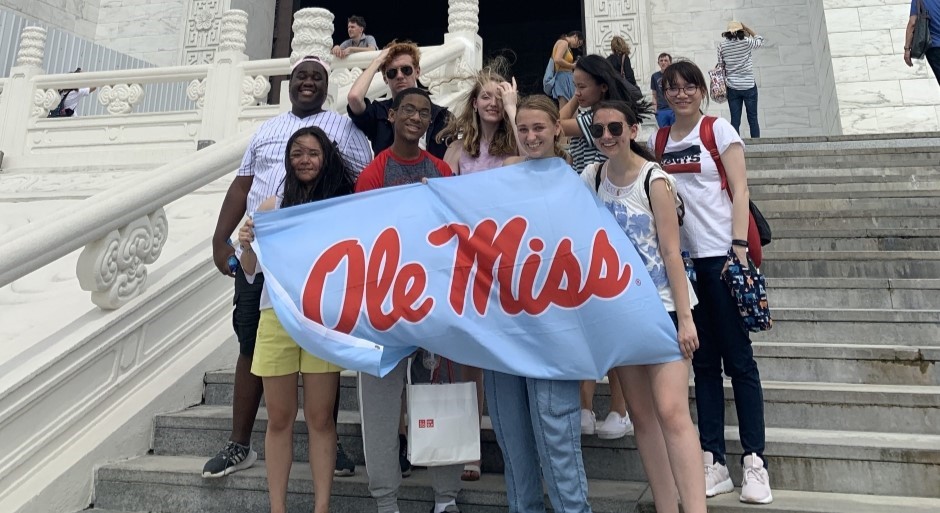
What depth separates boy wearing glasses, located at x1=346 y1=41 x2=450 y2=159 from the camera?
3.43 metres

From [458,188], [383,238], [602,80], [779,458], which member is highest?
[602,80]

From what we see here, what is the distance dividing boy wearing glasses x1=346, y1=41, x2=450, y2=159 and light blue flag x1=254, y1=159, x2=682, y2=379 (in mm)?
793

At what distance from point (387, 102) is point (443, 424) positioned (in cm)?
185

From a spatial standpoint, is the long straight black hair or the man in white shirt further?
the man in white shirt

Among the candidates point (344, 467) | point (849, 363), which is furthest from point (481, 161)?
point (849, 363)

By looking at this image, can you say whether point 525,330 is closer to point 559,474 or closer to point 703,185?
point 559,474

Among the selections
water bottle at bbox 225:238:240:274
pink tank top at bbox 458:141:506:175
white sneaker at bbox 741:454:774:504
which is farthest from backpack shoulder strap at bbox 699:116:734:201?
water bottle at bbox 225:238:240:274

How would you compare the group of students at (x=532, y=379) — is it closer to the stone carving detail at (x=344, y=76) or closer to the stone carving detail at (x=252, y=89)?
the stone carving detail at (x=344, y=76)

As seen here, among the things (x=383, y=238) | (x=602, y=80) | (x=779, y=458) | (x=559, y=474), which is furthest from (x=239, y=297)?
(x=779, y=458)

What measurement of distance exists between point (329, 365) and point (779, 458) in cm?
201

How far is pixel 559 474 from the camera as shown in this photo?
2.39m

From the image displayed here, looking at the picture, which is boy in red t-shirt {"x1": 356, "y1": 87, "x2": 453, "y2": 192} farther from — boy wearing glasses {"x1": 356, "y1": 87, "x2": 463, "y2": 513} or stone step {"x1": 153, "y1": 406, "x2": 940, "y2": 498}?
stone step {"x1": 153, "y1": 406, "x2": 940, "y2": 498}

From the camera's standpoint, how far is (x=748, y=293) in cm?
262

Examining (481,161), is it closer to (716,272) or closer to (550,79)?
(716,272)
